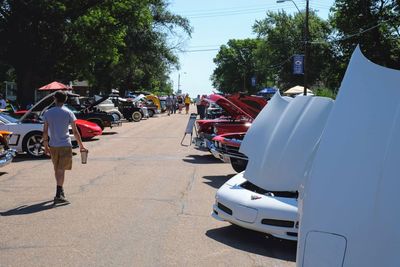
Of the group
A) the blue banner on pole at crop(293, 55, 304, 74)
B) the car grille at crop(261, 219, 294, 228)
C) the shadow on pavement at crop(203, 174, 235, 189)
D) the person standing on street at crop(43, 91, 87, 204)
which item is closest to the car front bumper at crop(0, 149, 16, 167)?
the person standing on street at crop(43, 91, 87, 204)

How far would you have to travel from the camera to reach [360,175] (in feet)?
8.61

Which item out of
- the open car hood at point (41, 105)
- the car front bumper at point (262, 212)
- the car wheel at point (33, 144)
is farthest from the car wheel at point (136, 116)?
the car front bumper at point (262, 212)

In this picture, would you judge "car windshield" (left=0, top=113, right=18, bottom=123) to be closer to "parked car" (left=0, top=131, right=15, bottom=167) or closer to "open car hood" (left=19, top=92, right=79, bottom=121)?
"open car hood" (left=19, top=92, right=79, bottom=121)

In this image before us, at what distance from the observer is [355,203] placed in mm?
2564

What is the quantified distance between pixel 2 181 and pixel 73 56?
2196cm

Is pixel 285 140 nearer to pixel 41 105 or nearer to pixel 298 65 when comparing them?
pixel 41 105

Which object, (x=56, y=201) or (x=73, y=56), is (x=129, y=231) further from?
(x=73, y=56)

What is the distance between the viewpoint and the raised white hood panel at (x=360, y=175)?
247cm

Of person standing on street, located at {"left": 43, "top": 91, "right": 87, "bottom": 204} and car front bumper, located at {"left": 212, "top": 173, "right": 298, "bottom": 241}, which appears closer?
car front bumper, located at {"left": 212, "top": 173, "right": 298, "bottom": 241}

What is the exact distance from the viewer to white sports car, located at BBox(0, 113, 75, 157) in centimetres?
1382

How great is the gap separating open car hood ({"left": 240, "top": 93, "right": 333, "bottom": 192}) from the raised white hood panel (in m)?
1.69

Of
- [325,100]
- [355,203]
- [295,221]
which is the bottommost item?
[295,221]

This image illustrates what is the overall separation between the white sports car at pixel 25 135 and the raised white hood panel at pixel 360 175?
1204 centimetres

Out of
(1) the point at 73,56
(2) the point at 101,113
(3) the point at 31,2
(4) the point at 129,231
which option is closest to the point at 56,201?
(4) the point at 129,231
